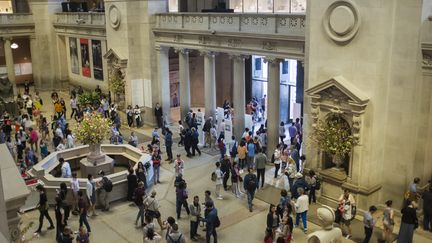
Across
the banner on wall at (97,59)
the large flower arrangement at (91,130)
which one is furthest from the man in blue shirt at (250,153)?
the banner on wall at (97,59)

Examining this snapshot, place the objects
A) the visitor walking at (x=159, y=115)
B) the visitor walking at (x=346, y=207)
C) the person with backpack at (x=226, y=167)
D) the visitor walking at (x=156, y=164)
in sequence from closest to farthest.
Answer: the visitor walking at (x=346, y=207) < the person with backpack at (x=226, y=167) < the visitor walking at (x=156, y=164) < the visitor walking at (x=159, y=115)

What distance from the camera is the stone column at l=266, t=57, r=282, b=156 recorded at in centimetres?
1702

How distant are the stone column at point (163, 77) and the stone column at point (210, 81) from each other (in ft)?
10.1

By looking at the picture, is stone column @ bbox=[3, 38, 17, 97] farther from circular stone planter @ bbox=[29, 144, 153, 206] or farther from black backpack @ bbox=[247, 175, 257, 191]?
black backpack @ bbox=[247, 175, 257, 191]

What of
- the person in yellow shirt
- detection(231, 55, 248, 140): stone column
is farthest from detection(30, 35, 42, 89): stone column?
the person in yellow shirt

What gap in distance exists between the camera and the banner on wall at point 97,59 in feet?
92.1

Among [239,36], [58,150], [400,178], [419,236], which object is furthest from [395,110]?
[58,150]

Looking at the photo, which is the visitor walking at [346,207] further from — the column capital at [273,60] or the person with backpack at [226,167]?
the column capital at [273,60]

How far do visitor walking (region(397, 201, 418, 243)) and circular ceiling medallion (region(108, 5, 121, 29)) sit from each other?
17261mm

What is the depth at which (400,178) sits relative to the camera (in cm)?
1235

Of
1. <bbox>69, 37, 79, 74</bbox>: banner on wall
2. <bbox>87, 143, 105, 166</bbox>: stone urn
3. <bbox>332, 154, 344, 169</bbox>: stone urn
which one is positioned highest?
<bbox>69, 37, 79, 74</bbox>: banner on wall

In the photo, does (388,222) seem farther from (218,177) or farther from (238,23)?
(238,23)

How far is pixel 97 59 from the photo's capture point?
93.9 ft

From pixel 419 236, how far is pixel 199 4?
1894 centimetres
